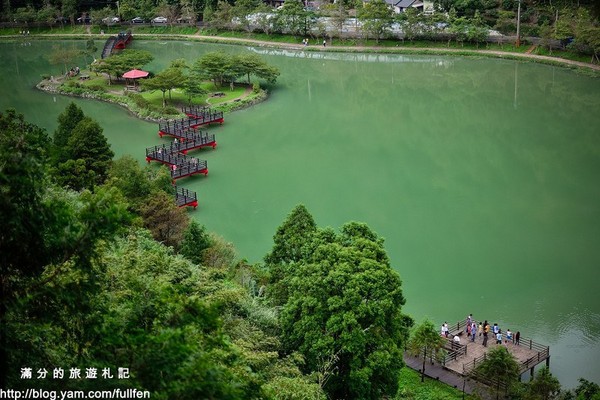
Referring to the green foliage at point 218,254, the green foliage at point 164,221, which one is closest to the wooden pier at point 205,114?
the green foliage at point 164,221

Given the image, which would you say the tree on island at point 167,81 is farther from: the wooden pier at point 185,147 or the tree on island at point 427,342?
the tree on island at point 427,342

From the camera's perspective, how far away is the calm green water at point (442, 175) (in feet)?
46.6

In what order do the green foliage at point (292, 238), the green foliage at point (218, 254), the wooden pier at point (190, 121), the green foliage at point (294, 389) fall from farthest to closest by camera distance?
1. the wooden pier at point (190, 121)
2. the green foliage at point (218, 254)
3. the green foliage at point (292, 238)
4. the green foliage at point (294, 389)

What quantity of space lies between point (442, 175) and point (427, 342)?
9.58m

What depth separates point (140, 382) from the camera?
471cm

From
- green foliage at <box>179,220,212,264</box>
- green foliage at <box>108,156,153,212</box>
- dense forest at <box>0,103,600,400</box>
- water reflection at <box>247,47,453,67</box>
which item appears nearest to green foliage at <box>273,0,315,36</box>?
water reflection at <box>247,47,453,67</box>

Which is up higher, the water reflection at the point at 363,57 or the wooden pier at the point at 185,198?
the water reflection at the point at 363,57

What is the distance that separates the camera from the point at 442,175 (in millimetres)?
20359

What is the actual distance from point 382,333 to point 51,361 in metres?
5.58

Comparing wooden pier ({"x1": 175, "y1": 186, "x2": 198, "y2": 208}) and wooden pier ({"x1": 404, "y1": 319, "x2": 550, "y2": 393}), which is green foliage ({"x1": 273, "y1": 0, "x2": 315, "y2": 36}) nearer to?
wooden pier ({"x1": 175, "y1": 186, "x2": 198, "y2": 208})

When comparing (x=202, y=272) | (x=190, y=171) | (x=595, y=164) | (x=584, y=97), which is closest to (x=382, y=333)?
(x=202, y=272)

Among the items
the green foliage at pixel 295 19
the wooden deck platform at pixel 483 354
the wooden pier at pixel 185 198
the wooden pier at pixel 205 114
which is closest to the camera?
the wooden deck platform at pixel 483 354

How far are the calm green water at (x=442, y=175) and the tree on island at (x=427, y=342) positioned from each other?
1749 mm

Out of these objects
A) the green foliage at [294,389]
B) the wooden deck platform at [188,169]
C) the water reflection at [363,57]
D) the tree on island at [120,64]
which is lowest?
the wooden deck platform at [188,169]
